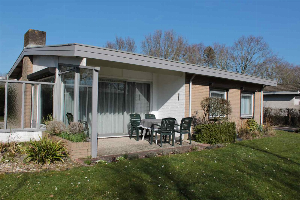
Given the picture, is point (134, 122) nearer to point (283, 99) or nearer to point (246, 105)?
point (246, 105)

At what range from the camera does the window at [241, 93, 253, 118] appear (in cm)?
1305

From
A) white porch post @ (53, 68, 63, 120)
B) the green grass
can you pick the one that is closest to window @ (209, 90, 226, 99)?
the green grass

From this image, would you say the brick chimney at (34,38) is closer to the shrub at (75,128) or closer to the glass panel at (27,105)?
the glass panel at (27,105)

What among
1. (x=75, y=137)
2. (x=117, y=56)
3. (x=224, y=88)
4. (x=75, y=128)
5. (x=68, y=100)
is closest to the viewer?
(x=75, y=137)

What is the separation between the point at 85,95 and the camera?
7.52 meters

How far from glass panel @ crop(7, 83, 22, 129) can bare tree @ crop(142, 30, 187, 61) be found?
20.8 metres

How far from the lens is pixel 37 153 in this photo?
Answer: 18.4 feet

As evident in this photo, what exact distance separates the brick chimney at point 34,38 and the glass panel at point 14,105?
2.60 meters

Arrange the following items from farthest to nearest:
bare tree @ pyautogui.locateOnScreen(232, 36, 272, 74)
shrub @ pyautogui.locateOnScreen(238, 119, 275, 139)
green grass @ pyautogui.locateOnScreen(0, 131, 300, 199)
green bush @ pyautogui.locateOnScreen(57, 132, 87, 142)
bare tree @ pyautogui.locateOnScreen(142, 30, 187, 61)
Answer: bare tree @ pyautogui.locateOnScreen(232, 36, 272, 74), bare tree @ pyautogui.locateOnScreen(142, 30, 187, 61), shrub @ pyautogui.locateOnScreen(238, 119, 275, 139), green bush @ pyautogui.locateOnScreen(57, 132, 87, 142), green grass @ pyautogui.locateOnScreen(0, 131, 300, 199)

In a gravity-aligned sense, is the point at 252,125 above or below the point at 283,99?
below

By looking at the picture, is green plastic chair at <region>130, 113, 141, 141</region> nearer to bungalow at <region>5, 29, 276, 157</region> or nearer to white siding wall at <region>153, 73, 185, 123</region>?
bungalow at <region>5, 29, 276, 157</region>

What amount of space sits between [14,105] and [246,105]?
10.7m

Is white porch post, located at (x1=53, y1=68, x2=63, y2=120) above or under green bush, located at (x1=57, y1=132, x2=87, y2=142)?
above

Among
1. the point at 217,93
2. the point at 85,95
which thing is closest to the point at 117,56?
the point at 85,95
